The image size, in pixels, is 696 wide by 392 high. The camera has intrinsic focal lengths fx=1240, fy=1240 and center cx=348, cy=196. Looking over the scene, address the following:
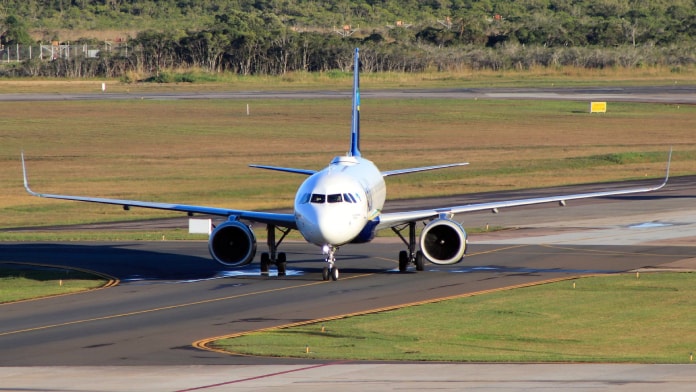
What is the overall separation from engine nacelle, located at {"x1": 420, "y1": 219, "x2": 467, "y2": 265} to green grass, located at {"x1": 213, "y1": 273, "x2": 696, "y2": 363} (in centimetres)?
315

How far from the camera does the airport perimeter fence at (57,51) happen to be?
565ft

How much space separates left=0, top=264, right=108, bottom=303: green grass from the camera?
39.1 m

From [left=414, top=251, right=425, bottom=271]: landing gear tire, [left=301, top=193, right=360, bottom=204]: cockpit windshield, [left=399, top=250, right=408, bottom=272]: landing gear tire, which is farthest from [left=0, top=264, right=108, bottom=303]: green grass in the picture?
Result: [left=414, top=251, right=425, bottom=271]: landing gear tire

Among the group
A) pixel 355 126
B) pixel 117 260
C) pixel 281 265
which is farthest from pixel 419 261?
pixel 117 260

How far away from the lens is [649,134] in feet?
328

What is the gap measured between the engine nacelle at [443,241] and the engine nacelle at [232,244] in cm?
565

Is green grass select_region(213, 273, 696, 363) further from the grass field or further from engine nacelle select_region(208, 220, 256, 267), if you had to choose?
the grass field

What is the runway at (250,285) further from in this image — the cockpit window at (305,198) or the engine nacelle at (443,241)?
the cockpit window at (305,198)

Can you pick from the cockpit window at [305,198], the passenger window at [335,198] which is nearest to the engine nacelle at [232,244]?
the cockpit window at [305,198]

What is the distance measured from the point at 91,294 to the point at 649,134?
6966 cm

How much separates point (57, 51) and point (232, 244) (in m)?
146

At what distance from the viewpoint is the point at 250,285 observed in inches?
1586

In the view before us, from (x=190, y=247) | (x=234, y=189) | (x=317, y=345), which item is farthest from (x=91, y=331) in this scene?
(x=234, y=189)

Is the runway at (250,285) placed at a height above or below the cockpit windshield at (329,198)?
below
